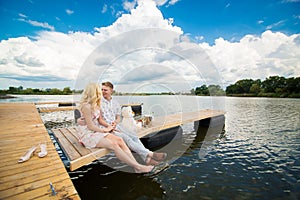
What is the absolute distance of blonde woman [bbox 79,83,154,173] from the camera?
3170 millimetres

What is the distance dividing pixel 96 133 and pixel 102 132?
14cm

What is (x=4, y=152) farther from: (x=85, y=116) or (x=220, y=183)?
(x=220, y=183)

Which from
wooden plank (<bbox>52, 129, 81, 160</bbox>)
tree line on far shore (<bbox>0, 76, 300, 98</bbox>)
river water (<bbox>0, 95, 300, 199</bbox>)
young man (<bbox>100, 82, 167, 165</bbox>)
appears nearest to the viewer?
wooden plank (<bbox>52, 129, 81, 160</bbox>)

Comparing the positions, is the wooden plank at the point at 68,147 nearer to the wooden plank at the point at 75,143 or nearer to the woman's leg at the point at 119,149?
the wooden plank at the point at 75,143

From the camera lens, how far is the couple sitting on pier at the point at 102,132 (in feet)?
10.5

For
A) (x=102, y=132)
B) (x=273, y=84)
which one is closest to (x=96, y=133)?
(x=102, y=132)

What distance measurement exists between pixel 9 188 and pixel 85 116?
5.02 ft

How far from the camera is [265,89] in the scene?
55969 mm

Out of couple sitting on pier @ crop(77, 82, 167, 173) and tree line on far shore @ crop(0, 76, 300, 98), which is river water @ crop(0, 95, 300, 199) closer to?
couple sitting on pier @ crop(77, 82, 167, 173)

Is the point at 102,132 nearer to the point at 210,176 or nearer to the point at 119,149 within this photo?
the point at 119,149

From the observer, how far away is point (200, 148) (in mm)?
5746

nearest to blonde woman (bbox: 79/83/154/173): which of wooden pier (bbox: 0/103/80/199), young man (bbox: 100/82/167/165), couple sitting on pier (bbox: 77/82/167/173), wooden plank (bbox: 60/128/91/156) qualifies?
couple sitting on pier (bbox: 77/82/167/173)

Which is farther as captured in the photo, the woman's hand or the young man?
the young man

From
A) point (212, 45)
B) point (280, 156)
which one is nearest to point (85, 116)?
point (280, 156)
